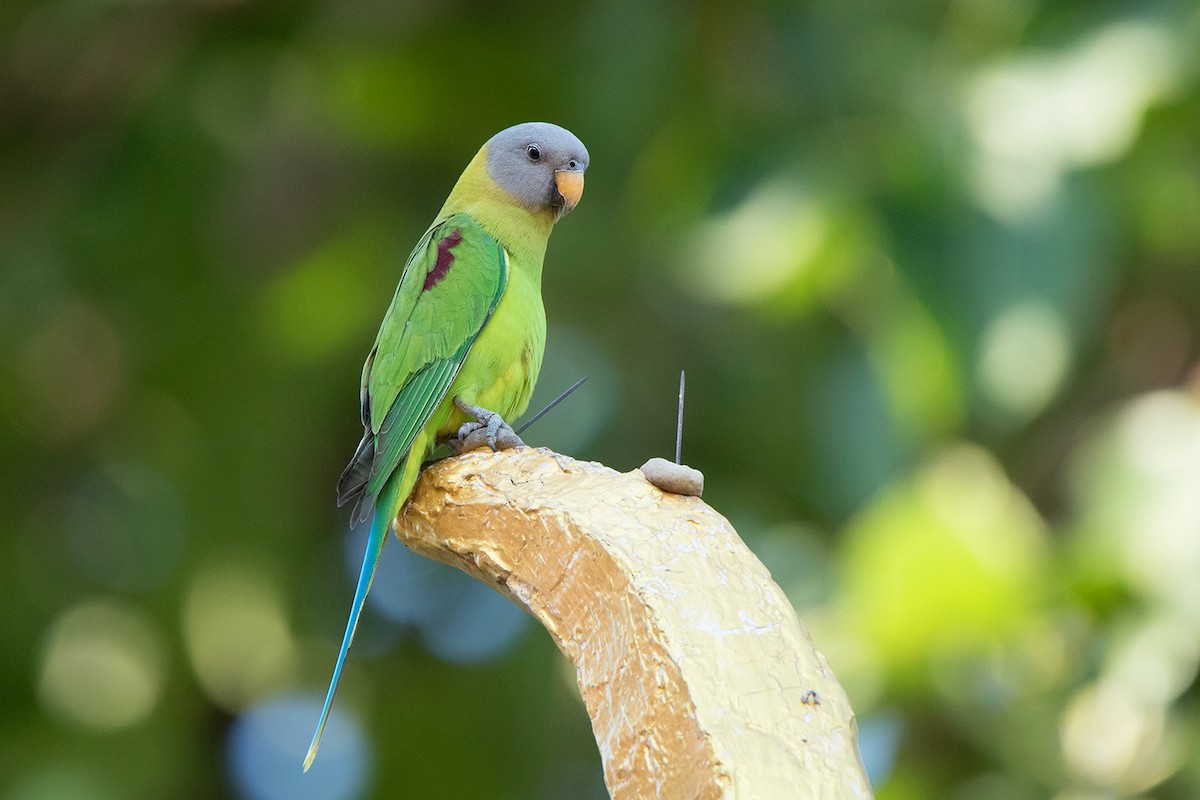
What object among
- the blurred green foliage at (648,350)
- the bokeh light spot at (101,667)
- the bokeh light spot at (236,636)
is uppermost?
the blurred green foliage at (648,350)

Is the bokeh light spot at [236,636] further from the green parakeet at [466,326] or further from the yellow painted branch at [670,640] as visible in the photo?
the yellow painted branch at [670,640]

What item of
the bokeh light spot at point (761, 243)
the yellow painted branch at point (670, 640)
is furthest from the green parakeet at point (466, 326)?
the bokeh light spot at point (761, 243)

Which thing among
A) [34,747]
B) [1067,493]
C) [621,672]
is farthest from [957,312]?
[34,747]

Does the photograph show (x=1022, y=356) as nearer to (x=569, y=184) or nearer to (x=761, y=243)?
(x=761, y=243)

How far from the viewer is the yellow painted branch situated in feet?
5.23

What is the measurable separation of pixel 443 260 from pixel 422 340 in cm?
23

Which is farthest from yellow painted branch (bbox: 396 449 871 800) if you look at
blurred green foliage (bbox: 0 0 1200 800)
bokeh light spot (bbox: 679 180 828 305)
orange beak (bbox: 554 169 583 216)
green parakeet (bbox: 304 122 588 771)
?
bokeh light spot (bbox: 679 180 828 305)

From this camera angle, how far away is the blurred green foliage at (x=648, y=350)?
182 inches

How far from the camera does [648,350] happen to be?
7223 mm

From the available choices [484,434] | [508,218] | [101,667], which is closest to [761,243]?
[508,218]

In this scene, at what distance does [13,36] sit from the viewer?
272 inches

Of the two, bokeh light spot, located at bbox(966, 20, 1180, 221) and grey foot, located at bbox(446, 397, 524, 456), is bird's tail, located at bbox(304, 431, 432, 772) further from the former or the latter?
bokeh light spot, located at bbox(966, 20, 1180, 221)

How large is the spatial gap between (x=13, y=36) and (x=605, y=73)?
297 centimetres

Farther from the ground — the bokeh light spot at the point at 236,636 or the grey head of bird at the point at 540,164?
the grey head of bird at the point at 540,164
